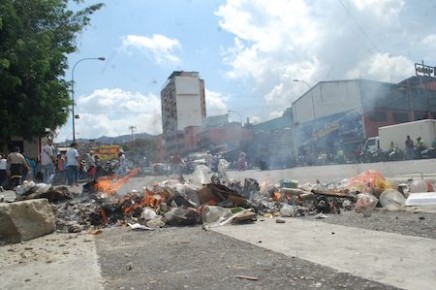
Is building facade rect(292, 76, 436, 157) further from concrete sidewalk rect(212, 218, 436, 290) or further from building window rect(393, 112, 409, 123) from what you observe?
concrete sidewalk rect(212, 218, 436, 290)

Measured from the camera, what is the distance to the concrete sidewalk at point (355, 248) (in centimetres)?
360

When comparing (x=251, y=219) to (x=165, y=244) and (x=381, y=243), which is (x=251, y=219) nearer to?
(x=165, y=244)

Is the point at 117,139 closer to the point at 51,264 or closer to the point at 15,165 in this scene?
the point at 15,165

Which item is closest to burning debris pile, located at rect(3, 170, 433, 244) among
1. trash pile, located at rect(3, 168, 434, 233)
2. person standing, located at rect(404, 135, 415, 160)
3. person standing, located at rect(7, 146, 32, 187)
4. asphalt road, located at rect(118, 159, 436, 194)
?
trash pile, located at rect(3, 168, 434, 233)

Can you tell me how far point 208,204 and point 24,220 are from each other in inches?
116

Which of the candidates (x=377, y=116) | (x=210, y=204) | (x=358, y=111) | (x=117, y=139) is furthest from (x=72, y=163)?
(x=117, y=139)

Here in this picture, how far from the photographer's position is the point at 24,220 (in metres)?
6.30

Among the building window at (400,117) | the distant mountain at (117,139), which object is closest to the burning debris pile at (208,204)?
the building window at (400,117)

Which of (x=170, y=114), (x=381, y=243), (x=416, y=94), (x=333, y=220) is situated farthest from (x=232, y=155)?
(x=381, y=243)

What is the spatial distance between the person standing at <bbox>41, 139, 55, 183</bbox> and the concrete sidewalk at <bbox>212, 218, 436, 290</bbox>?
10.3 meters

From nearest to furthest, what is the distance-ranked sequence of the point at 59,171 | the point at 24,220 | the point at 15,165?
the point at 24,220 < the point at 15,165 < the point at 59,171

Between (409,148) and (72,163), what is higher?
(409,148)

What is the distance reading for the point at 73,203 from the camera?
8.81m

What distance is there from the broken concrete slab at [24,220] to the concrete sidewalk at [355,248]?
2560mm
